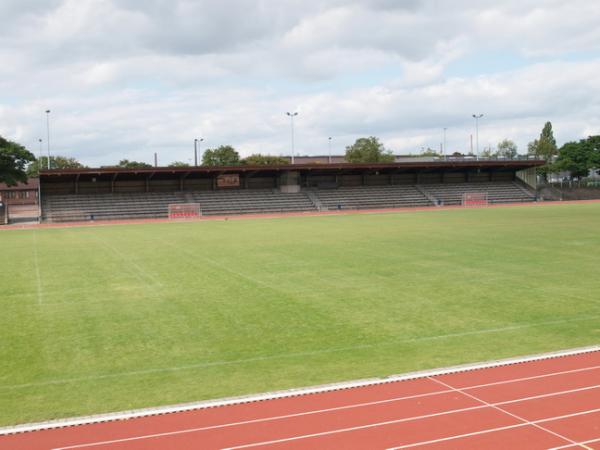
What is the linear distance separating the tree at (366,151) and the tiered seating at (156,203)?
142 feet

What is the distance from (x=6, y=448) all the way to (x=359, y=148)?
348 feet

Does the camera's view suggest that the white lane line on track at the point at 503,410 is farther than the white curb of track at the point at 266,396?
No

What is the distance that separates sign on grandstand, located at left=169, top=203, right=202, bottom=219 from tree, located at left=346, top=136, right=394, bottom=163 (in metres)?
53.1

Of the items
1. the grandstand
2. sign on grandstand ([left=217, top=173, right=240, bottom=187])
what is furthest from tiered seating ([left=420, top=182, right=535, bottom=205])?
sign on grandstand ([left=217, top=173, right=240, bottom=187])

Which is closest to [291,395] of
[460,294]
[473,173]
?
[460,294]

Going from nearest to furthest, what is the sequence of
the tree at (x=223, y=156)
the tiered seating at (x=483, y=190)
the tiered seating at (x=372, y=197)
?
the tiered seating at (x=372, y=197), the tiered seating at (x=483, y=190), the tree at (x=223, y=156)

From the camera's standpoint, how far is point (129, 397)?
745 centimetres

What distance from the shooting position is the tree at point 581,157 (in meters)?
86.9

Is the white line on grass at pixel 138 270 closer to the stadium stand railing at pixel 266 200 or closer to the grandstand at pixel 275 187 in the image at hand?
the stadium stand railing at pixel 266 200

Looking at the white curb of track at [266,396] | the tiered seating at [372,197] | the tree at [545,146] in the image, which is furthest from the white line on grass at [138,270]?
the tree at [545,146]

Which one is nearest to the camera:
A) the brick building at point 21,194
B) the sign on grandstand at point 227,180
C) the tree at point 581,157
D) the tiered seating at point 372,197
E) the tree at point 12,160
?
the tree at point 12,160

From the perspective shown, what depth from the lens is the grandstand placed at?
2271 inches

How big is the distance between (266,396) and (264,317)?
4.44 metres

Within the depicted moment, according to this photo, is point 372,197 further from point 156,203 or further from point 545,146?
point 545,146
